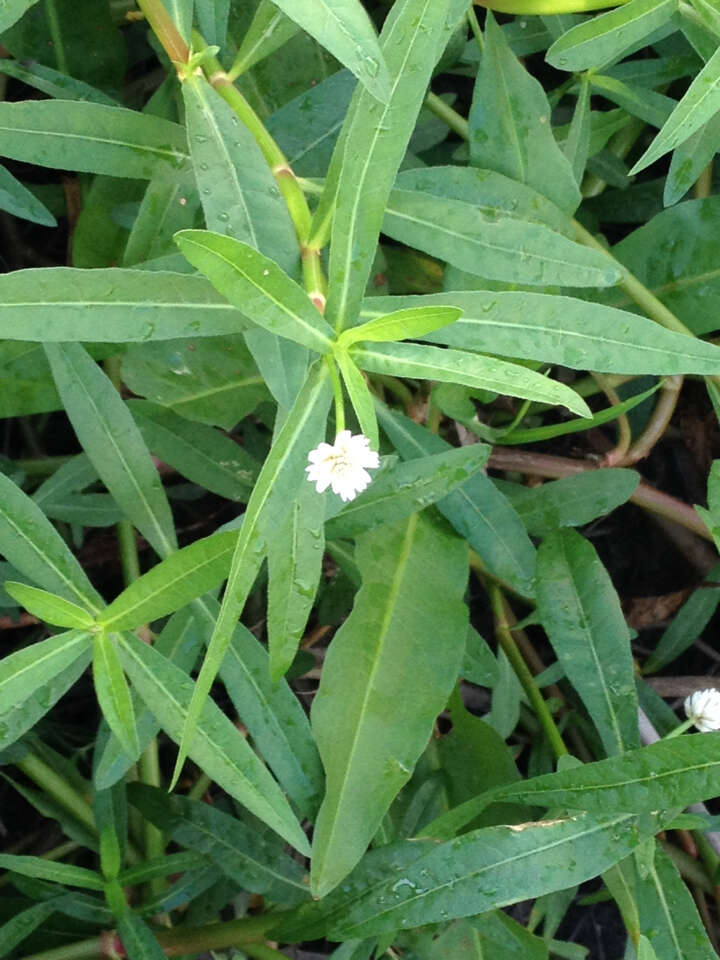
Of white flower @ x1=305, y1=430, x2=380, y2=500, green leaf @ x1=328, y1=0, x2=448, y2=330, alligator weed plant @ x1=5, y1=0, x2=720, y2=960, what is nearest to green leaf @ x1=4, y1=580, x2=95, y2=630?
alligator weed plant @ x1=5, y1=0, x2=720, y2=960

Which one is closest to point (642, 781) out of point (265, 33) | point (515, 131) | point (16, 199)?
point (515, 131)

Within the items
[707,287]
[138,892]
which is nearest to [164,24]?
[707,287]

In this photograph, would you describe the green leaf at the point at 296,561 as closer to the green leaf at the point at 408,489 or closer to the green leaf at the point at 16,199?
the green leaf at the point at 408,489

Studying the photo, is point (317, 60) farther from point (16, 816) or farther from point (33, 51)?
point (16, 816)

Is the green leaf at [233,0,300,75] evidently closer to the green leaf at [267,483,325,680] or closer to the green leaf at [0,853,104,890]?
the green leaf at [267,483,325,680]

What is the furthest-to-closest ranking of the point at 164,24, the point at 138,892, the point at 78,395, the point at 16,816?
the point at 16,816 → the point at 138,892 → the point at 78,395 → the point at 164,24

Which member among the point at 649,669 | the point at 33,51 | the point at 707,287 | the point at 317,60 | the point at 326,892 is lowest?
the point at 649,669
